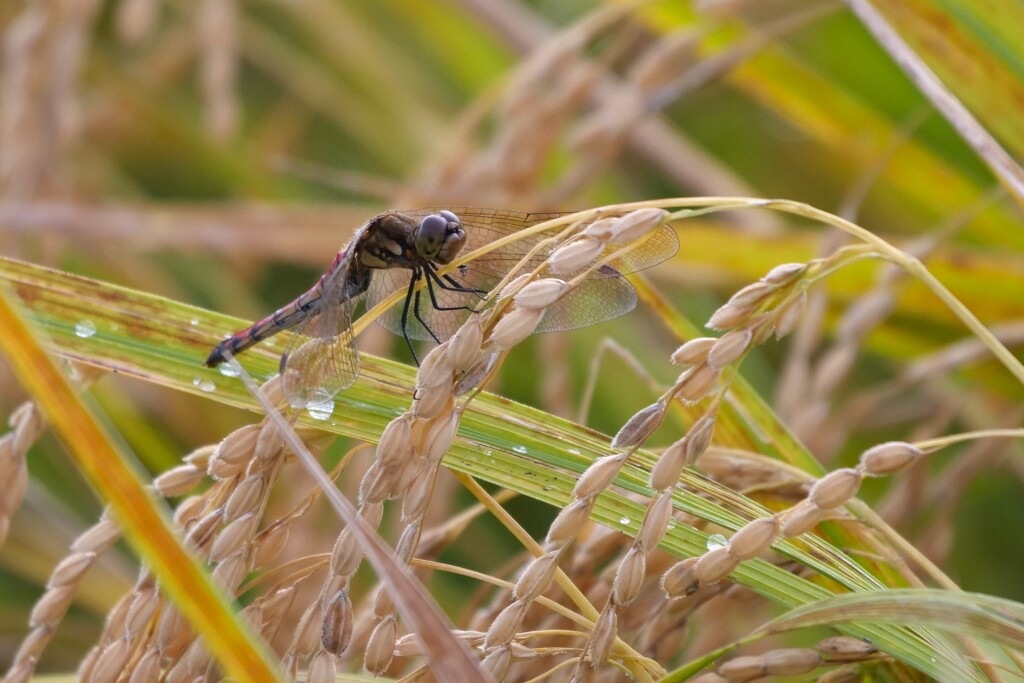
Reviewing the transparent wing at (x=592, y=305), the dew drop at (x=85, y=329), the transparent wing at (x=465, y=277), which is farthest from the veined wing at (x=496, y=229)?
the dew drop at (x=85, y=329)

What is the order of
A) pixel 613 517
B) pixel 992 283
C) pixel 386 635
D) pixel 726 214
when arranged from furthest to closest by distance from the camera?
pixel 726 214 → pixel 992 283 → pixel 613 517 → pixel 386 635

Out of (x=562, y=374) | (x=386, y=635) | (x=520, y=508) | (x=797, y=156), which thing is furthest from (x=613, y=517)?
(x=797, y=156)

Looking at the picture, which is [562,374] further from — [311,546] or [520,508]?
[311,546]

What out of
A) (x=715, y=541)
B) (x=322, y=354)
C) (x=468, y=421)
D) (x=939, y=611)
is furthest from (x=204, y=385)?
(x=939, y=611)

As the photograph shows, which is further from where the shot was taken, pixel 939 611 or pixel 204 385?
pixel 204 385

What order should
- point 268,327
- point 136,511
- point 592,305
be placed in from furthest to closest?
1. point 592,305
2. point 268,327
3. point 136,511

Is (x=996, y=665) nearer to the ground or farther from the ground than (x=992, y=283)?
nearer to the ground

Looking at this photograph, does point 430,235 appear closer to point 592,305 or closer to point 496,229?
point 496,229
